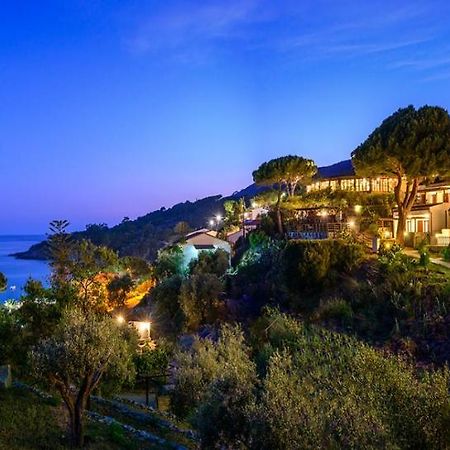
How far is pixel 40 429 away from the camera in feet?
30.4

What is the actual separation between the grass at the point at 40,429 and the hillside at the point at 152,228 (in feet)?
252

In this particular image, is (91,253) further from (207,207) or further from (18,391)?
(207,207)

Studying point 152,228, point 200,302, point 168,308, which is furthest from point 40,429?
point 152,228

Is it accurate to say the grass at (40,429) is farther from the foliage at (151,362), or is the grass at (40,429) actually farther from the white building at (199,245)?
the white building at (199,245)

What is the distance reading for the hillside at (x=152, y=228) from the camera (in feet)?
316

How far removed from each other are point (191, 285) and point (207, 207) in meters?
98.8

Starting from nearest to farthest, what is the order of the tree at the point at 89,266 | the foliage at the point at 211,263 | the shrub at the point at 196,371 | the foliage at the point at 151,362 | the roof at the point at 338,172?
the shrub at the point at 196,371
the foliage at the point at 151,362
the tree at the point at 89,266
the foliage at the point at 211,263
the roof at the point at 338,172

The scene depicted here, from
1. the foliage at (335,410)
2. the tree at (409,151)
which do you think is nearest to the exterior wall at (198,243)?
the tree at (409,151)

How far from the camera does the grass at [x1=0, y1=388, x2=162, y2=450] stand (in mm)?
8617

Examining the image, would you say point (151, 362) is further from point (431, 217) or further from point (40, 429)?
point (431, 217)

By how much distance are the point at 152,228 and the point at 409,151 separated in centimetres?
9351

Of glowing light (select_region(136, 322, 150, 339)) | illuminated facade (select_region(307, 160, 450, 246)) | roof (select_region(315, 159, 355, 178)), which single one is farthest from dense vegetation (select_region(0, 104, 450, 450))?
roof (select_region(315, 159, 355, 178))

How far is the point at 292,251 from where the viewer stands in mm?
26078

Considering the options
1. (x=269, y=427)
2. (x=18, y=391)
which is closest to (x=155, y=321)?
(x=18, y=391)
